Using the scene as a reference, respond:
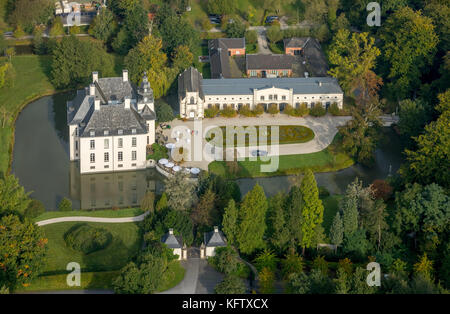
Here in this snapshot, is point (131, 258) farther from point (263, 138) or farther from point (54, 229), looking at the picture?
point (263, 138)

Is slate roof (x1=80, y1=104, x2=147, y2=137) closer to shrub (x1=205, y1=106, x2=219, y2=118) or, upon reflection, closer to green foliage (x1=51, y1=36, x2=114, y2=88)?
shrub (x1=205, y1=106, x2=219, y2=118)

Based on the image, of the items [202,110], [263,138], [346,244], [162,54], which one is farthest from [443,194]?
[162,54]

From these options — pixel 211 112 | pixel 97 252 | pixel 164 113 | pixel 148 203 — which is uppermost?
pixel 164 113

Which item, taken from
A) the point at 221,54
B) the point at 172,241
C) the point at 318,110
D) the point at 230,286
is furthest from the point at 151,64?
the point at 230,286

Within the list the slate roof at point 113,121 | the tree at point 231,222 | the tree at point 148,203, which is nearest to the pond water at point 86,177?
the tree at point 148,203

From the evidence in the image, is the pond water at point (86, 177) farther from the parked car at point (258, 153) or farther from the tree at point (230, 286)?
the tree at point (230, 286)

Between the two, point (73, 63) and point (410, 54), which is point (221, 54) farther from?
point (410, 54)
